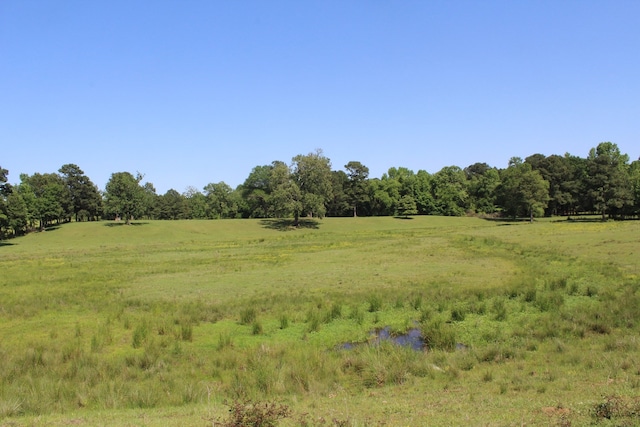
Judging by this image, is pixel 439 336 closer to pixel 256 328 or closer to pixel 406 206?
Answer: pixel 256 328

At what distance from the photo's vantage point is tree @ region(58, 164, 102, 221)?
348 feet

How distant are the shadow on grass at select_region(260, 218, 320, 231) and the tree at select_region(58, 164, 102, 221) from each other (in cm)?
4437

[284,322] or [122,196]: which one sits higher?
[122,196]

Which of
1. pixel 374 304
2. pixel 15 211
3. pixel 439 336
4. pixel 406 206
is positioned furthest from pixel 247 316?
pixel 406 206

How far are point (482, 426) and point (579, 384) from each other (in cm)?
340

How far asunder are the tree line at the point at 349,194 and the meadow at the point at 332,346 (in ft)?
196

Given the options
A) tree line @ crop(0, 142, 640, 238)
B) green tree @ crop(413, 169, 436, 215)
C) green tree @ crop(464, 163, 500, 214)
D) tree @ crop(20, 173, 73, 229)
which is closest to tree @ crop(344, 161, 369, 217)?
tree line @ crop(0, 142, 640, 238)

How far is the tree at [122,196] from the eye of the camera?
290 feet

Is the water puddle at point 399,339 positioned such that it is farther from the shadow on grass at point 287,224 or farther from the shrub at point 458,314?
the shadow on grass at point 287,224

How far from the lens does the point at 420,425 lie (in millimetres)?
6867

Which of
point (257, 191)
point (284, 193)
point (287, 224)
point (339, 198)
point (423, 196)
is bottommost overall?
point (287, 224)

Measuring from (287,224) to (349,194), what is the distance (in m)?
35.0

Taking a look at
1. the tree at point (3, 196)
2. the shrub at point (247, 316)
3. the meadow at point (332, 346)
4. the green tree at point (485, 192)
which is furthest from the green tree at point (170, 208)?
the shrub at point (247, 316)

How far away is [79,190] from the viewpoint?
106m
